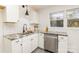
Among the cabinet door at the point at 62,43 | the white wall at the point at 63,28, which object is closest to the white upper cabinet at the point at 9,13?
the cabinet door at the point at 62,43

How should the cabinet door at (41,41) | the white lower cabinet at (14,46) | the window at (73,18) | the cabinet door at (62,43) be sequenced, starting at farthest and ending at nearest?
the cabinet door at (41,41) → the window at (73,18) → the cabinet door at (62,43) → the white lower cabinet at (14,46)

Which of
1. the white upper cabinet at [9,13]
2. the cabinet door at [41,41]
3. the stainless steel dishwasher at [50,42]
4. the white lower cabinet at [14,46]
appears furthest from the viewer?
the cabinet door at [41,41]

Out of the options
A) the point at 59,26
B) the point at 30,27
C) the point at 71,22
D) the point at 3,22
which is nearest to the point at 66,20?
the point at 71,22

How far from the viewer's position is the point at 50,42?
298 cm

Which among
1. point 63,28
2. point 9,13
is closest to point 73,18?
point 63,28

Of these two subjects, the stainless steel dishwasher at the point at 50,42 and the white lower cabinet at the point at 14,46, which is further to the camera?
the stainless steel dishwasher at the point at 50,42

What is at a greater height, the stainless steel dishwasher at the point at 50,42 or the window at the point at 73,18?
the window at the point at 73,18

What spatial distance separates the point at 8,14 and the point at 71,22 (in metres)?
2.16

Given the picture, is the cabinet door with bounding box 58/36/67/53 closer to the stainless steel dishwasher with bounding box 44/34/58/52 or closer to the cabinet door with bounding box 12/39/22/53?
the stainless steel dishwasher with bounding box 44/34/58/52

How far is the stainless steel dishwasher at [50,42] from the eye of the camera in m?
2.81

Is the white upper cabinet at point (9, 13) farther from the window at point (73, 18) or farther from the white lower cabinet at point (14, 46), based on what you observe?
the window at point (73, 18)

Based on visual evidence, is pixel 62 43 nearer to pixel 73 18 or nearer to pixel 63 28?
pixel 63 28

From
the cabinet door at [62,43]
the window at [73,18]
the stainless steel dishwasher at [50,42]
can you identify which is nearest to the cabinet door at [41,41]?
the stainless steel dishwasher at [50,42]
